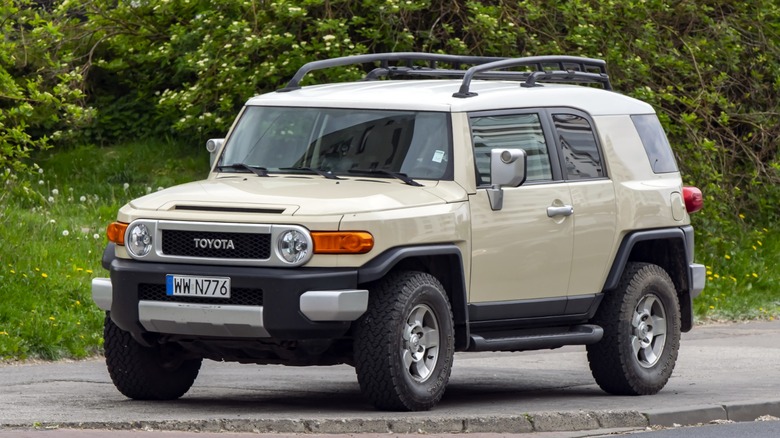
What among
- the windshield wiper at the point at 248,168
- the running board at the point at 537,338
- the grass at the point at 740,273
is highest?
the windshield wiper at the point at 248,168

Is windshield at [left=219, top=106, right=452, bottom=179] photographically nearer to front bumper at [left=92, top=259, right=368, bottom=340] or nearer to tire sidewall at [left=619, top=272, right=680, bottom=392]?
front bumper at [left=92, top=259, right=368, bottom=340]

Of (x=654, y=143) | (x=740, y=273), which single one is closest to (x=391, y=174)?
(x=654, y=143)

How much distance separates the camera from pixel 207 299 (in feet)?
28.0

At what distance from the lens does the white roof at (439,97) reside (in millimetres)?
9555

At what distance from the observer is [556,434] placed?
8672 mm

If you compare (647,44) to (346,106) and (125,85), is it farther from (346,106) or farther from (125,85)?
(346,106)

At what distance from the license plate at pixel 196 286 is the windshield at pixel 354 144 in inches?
46.7

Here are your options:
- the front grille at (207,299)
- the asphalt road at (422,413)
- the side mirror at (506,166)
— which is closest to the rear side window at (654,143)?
the asphalt road at (422,413)

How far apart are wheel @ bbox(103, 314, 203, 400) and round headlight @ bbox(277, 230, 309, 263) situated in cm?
136

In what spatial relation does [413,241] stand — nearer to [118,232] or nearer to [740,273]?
[118,232]

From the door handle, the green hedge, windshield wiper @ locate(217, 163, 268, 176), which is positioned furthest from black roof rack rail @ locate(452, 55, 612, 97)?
the green hedge

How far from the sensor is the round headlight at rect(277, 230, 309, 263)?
8.37 m

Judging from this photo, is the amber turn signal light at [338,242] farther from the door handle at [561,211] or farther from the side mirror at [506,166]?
the door handle at [561,211]

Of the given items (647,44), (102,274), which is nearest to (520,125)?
(102,274)
